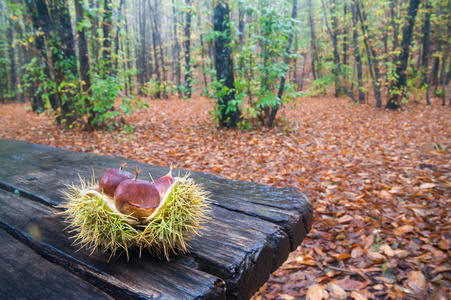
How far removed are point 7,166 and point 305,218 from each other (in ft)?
7.35

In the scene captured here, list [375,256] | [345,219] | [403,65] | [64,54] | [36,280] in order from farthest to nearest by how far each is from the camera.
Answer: [403,65] < [64,54] < [345,219] < [375,256] < [36,280]

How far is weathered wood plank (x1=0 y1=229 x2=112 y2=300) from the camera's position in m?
0.77

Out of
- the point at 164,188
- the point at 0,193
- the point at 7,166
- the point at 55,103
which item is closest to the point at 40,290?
the point at 164,188

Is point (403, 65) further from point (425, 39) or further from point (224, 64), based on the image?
point (224, 64)

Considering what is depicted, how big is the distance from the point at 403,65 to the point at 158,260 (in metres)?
13.1

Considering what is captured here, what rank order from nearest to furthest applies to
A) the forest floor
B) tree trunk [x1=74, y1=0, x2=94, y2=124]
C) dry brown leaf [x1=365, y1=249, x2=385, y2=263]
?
the forest floor
dry brown leaf [x1=365, y1=249, x2=385, y2=263]
tree trunk [x1=74, y1=0, x2=94, y2=124]

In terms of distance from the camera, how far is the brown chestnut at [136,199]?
0.83 m

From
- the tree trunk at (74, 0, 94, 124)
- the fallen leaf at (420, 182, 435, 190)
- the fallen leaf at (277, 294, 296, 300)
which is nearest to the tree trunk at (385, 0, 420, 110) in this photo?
the fallen leaf at (420, 182, 435, 190)

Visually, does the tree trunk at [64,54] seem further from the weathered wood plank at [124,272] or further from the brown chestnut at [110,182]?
the brown chestnut at [110,182]

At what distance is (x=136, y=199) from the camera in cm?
84

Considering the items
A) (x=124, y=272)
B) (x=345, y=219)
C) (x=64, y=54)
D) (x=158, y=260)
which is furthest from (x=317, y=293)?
(x=64, y=54)

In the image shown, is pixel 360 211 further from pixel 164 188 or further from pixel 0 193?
pixel 0 193

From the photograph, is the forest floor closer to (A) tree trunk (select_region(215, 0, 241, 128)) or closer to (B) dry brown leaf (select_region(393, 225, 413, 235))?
(B) dry brown leaf (select_region(393, 225, 413, 235))

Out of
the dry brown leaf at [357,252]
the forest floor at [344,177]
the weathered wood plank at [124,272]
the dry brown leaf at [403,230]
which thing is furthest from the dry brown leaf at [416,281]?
the weathered wood plank at [124,272]
